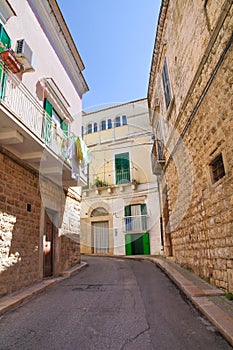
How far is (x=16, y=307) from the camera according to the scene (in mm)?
4801

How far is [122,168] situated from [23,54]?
12.6 m

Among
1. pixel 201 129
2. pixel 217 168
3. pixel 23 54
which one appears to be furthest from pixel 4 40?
pixel 217 168

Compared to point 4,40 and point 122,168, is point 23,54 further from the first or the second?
point 122,168

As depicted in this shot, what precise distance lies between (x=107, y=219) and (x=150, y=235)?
3.45 m

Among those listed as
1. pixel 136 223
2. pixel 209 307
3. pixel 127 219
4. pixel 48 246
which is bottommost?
pixel 209 307

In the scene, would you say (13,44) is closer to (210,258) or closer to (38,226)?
(38,226)

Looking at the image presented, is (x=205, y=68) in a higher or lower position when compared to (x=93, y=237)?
higher

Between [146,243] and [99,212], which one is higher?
[99,212]

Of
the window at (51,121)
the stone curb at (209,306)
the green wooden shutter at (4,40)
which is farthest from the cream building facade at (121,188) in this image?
the green wooden shutter at (4,40)

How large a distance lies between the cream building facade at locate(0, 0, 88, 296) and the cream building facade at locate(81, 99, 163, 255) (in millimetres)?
6929

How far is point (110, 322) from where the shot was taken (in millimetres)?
3652

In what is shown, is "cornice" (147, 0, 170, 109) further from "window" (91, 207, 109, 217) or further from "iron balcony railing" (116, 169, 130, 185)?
"window" (91, 207, 109, 217)

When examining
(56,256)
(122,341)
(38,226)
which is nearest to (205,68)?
(122,341)

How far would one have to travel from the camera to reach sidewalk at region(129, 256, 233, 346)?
3.12 m
